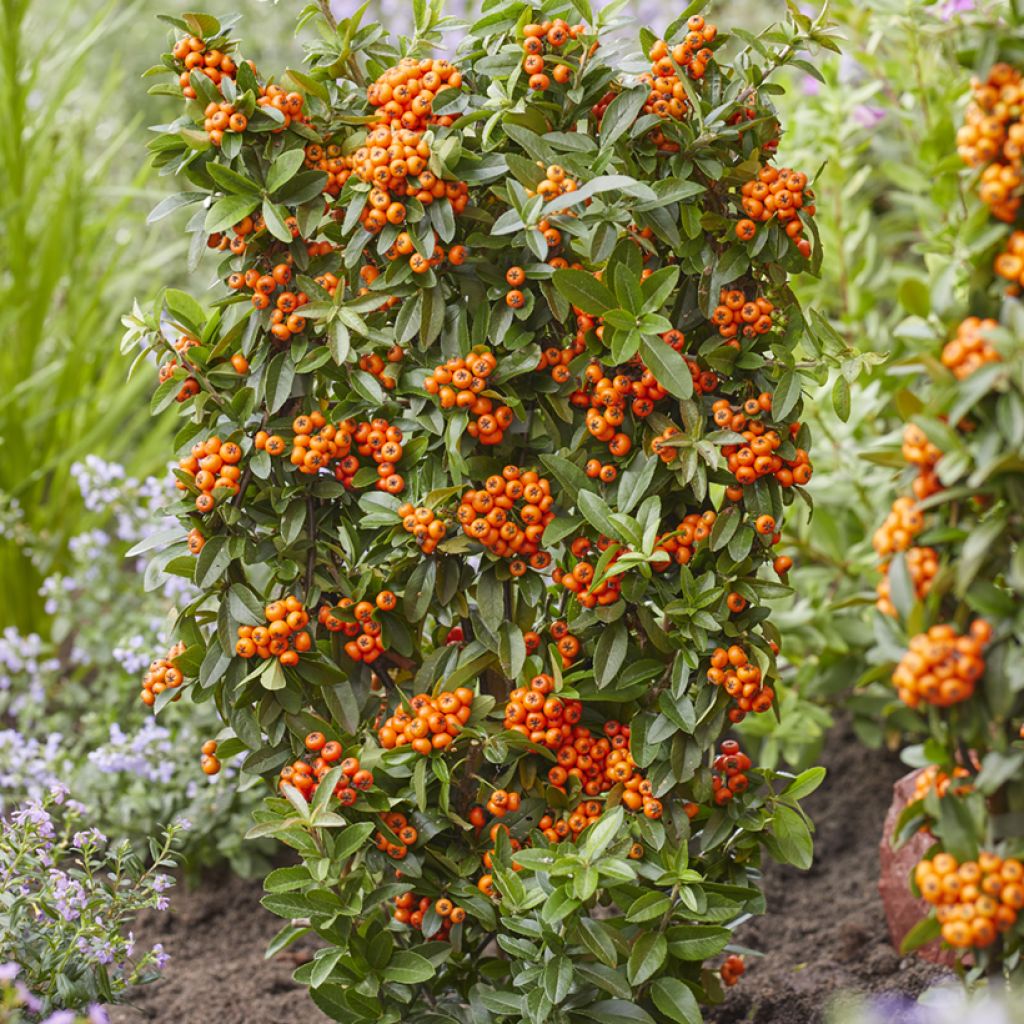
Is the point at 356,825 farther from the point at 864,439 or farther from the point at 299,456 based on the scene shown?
the point at 864,439

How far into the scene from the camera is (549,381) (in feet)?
6.06

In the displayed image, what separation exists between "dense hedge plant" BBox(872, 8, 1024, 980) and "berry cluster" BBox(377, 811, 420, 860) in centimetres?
78

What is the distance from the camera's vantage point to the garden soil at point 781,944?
2203 mm

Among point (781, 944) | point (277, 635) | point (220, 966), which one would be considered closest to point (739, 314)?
point (277, 635)

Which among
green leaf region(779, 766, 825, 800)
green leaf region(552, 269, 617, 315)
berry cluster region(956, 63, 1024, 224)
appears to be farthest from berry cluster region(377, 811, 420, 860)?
berry cluster region(956, 63, 1024, 224)

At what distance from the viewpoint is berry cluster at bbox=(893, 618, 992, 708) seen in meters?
1.32

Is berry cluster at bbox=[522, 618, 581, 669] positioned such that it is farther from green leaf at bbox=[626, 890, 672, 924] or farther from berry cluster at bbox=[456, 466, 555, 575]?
green leaf at bbox=[626, 890, 672, 924]

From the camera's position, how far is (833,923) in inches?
99.3

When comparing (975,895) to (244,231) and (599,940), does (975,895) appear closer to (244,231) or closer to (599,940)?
(599,940)

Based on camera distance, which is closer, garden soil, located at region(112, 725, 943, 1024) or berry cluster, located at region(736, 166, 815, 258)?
berry cluster, located at region(736, 166, 815, 258)

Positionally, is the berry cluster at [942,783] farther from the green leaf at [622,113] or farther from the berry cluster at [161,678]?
the berry cluster at [161,678]

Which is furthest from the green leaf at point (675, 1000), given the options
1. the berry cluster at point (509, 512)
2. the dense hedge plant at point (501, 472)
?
the berry cluster at point (509, 512)

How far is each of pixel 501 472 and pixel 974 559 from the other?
752mm

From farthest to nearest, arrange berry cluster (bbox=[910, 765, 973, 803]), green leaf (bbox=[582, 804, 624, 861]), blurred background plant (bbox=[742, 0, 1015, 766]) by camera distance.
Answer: blurred background plant (bbox=[742, 0, 1015, 766]) < green leaf (bbox=[582, 804, 624, 861]) < berry cluster (bbox=[910, 765, 973, 803])
